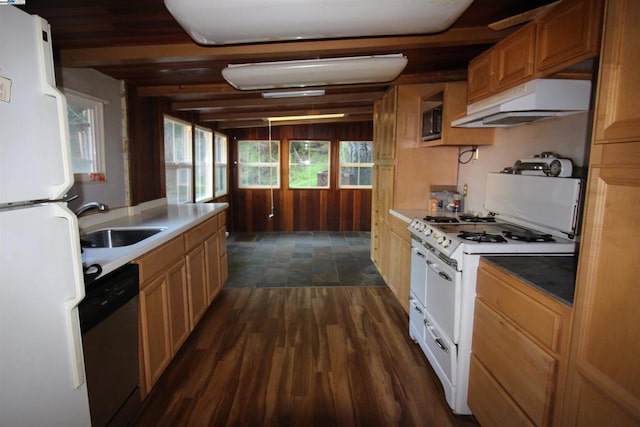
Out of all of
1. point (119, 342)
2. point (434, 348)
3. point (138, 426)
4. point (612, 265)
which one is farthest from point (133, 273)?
point (612, 265)

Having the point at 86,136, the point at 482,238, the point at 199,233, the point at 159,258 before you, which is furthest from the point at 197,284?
the point at 482,238

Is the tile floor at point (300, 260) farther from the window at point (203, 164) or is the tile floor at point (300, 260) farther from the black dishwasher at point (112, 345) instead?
the black dishwasher at point (112, 345)

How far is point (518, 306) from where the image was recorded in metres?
1.50

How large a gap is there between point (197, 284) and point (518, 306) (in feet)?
7.53

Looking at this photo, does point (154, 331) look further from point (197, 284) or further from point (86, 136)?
point (86, 136)

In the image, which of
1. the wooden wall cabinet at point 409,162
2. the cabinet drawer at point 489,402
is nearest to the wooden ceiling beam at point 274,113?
the wooden wall cabinet at point 409,162

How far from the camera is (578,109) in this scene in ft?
6.00

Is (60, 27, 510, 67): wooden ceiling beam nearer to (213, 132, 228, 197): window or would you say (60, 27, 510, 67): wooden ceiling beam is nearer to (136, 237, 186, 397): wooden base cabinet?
(136, 237, 186, 397): wooden base cabinet

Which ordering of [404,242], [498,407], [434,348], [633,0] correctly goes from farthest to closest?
[404,242]
[434,348]
[498,407]
[633,0]

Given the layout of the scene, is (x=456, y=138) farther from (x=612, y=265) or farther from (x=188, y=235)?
(x=188, y=235)

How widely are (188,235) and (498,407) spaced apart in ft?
7.24

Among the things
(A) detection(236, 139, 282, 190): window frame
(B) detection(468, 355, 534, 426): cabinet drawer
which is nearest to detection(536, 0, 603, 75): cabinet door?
(B) detection(468, 355, 534, 426): cabinet drawer

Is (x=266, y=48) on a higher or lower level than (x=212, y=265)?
higher

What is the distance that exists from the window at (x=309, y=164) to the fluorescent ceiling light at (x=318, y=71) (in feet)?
15.7
